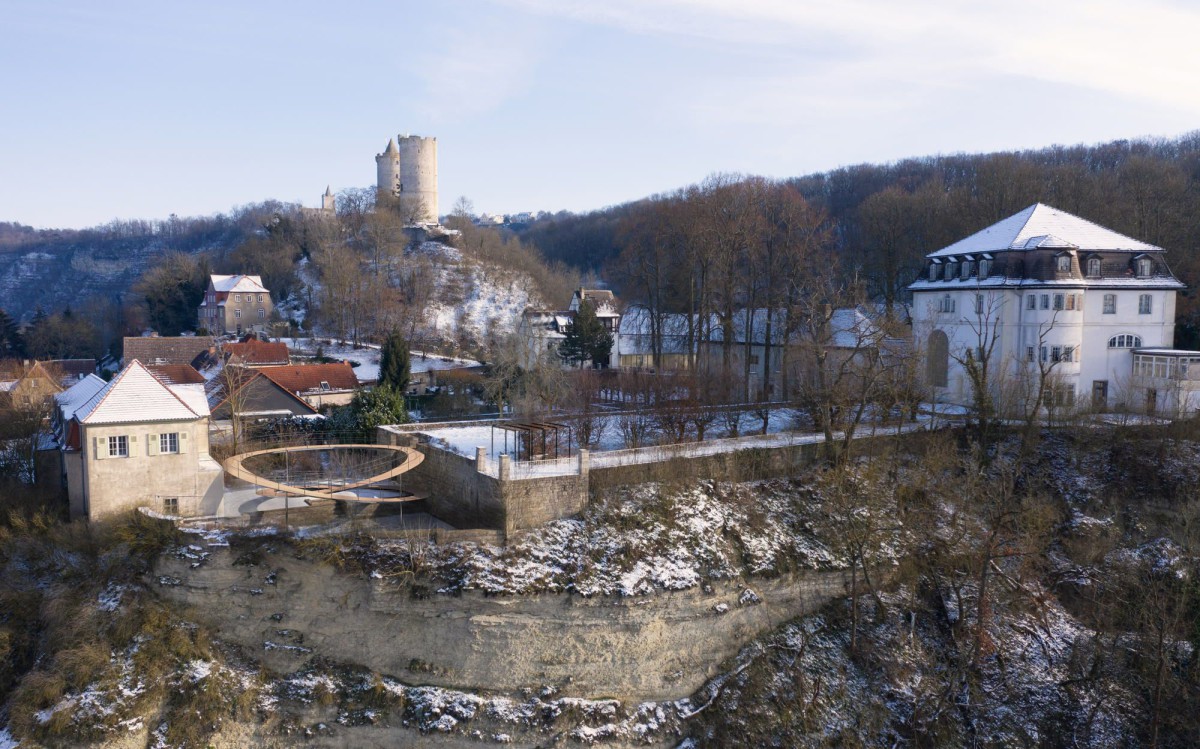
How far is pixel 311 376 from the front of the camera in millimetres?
38062

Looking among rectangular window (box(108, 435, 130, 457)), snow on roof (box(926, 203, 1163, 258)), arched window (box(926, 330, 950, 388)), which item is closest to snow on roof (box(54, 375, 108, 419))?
rectangular window (box(108, 435, 130, 457))

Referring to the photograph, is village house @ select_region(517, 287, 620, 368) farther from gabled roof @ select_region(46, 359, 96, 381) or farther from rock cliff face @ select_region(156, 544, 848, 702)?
gabled roof @ select_region(46, 359, 96, 381)

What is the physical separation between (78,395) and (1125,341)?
37.2 meters

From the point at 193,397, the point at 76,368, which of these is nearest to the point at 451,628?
the point at 193,397

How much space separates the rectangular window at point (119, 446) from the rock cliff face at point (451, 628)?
4279mm

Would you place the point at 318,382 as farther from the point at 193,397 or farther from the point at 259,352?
the point at 193,397

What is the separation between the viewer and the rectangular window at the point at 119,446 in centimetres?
2216

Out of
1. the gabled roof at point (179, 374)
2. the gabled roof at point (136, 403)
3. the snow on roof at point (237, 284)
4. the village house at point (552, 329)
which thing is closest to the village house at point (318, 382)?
the gabled roof at point (179, 374)

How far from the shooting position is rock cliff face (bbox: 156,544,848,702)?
18.5 meters

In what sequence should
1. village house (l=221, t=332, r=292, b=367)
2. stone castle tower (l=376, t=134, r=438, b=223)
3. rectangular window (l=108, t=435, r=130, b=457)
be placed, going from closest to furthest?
1. rectangular window (l=108, t=435, r=130, b=457)
2. village house (l=221, t=332, r=292, b=367)
3. stone castle tower (l=376, t=134, r=438, b=223)

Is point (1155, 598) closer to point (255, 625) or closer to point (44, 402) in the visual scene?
point (255, 625)

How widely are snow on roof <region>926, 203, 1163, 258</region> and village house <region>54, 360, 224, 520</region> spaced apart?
28.1 metres

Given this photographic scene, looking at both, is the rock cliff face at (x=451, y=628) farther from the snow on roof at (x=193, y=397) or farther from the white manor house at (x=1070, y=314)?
the white manor house at (x=1070, y=314)

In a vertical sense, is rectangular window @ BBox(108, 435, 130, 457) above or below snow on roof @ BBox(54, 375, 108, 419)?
below
